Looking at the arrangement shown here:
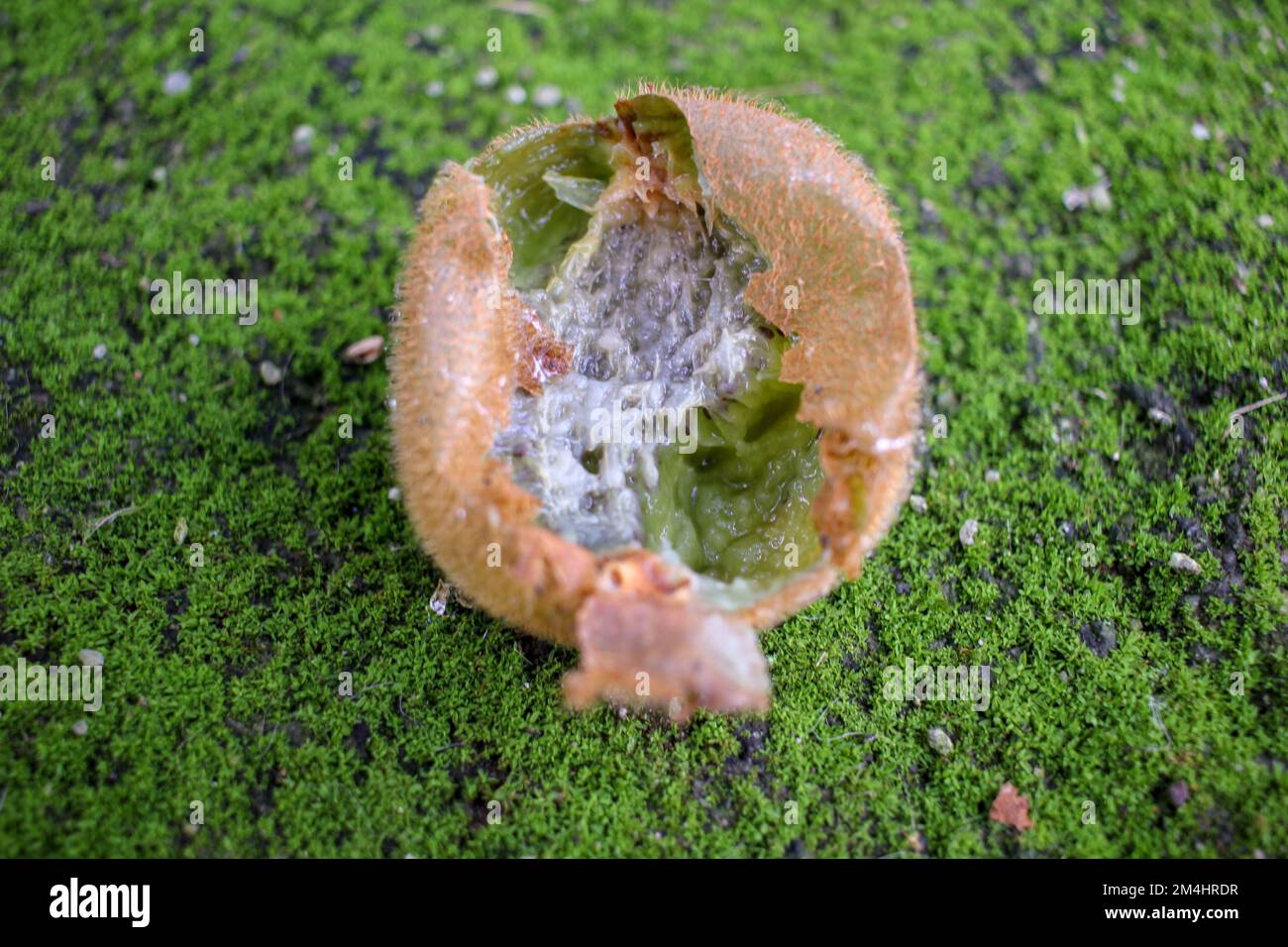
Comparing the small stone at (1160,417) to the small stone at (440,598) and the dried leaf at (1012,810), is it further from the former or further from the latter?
the small stone at (440,598)

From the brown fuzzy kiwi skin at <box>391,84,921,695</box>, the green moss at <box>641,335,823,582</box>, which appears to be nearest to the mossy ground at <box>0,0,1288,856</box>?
the green moss at <box>641,335,823,582</box>

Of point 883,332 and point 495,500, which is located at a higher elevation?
point 883,332

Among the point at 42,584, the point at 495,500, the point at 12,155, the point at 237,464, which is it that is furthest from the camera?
the point at 12,155

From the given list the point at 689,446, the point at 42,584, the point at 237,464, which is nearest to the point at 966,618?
the point at 689,446

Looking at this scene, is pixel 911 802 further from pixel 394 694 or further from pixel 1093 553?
pixel 394 694

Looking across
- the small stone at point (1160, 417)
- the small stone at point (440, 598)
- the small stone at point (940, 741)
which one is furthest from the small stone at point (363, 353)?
the small stone at point (1160, 417)

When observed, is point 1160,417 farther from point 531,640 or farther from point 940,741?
point 531,640
